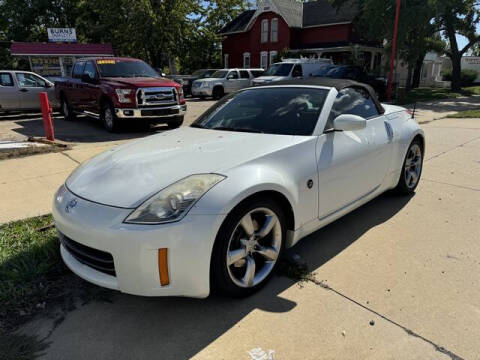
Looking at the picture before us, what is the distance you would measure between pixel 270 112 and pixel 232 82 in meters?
17.9

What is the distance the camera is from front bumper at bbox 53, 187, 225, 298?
7.20ft

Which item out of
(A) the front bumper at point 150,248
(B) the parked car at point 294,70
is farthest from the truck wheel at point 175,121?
(A) the front bumper at point 150,248

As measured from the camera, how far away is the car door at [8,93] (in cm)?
1208

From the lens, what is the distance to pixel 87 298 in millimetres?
2746

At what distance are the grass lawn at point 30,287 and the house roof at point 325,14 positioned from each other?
99.2ft

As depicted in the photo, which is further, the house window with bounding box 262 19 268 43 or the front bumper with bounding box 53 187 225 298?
the house window with bounding box 262 19 268 43

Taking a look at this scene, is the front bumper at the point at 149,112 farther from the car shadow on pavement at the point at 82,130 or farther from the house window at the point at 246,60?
the house window at the point at 246,60

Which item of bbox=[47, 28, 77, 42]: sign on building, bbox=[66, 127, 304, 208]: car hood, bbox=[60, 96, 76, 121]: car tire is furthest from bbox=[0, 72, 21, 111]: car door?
bbox=[47, 28, 77, 42]: sign on building

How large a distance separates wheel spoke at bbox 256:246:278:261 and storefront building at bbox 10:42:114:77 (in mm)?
24929

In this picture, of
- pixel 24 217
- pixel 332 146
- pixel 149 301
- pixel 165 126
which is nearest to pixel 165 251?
pixel 149 301

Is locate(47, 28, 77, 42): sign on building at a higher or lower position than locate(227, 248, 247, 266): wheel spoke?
higher

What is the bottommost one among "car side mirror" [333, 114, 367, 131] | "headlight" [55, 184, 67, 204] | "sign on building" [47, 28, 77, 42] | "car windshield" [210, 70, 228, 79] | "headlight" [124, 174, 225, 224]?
"headlight" [55, 184, 67, 204]

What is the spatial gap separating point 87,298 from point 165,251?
3.23 feet

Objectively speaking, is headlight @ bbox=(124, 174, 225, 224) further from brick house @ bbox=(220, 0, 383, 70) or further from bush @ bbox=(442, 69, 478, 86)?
bush @ bbox=(442, 69, 478, 86)
